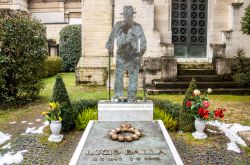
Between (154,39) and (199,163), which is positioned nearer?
(199,163)

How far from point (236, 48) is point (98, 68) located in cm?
656

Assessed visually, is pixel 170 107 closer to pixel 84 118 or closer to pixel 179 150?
pixel 179 150

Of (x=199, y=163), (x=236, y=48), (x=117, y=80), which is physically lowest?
(x=199, y=163)

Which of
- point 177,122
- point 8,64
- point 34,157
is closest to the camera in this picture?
point 34,157

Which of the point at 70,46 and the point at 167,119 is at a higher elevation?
the point at 70,46

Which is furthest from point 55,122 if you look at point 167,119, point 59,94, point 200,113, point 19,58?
point 19,58

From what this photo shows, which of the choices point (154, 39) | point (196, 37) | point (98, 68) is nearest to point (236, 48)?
point (196, 37)

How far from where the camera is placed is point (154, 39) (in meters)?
14.7

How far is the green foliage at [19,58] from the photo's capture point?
457 inches

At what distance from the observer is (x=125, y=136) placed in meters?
6.35

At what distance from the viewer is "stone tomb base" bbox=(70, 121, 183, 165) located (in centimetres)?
541

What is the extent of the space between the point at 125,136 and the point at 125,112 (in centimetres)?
166

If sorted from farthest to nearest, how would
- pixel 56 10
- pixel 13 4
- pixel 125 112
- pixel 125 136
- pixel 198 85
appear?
pixel 56 10 → pixel 13 4 → pixel 198 85 → pixel 125 112 → pixel 125 136

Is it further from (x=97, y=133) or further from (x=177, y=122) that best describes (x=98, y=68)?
(x=97, y=133)
